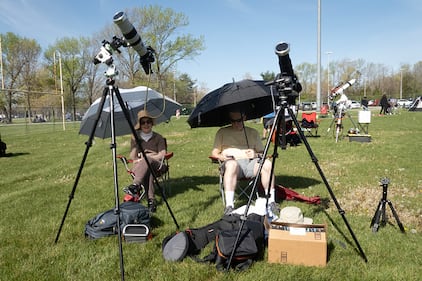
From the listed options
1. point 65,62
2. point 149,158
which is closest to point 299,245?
point 149,158

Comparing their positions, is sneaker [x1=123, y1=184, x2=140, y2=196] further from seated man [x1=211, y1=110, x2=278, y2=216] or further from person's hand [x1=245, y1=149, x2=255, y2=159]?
person's hand [x1=245, y1=149, x2=255, y2=159]

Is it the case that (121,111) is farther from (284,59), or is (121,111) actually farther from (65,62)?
(65,62)

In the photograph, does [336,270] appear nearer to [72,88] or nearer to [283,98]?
[283,98]

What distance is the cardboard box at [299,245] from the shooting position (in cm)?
286

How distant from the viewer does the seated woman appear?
4477 millimetres

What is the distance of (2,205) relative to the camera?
507 centimetres

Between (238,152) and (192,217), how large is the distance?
1.06 meters

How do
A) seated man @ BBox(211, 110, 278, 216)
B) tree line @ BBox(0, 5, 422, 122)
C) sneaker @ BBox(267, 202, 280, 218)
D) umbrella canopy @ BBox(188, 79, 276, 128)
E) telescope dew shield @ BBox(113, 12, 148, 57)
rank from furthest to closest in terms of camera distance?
tree line @ BBox(0, 5, 422, 122), seated man @ BBox(211, 110, 278, 216), umbrella canopy @ BBox(188, 79, 276, 128), sneaker @ BBox(267, 202, 280, 218), telescope dew shield @ BBox(113, 12, 148, 57)

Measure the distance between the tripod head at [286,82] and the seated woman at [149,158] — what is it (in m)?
2.19

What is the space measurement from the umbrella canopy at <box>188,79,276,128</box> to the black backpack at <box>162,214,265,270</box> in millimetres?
1332

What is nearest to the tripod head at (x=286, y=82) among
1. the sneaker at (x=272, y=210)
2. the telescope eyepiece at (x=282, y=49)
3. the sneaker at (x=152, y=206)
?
the telescope eyepiece at (x=282, y=49)

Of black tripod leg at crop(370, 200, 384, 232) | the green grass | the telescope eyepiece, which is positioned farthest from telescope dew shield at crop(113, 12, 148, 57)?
black tripod leg at crop(370, 200, 384, 232)

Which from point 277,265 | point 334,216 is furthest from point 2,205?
point 334,216

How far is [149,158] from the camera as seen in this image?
4.72 meters
